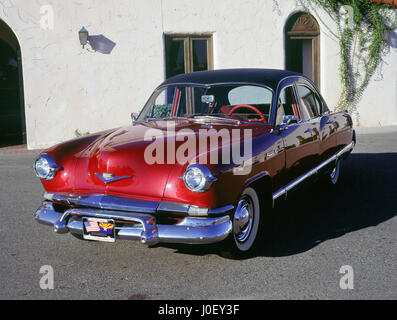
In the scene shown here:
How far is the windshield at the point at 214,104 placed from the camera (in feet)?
17.2

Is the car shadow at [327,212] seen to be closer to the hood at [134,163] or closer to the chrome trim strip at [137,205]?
the chrome trim strip at [137,205]

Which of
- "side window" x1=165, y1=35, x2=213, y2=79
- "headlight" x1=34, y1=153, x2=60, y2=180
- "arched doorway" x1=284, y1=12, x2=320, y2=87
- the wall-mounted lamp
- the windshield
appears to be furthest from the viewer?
"arched doorway" x1=284, y1=12, x2=320, y2=87

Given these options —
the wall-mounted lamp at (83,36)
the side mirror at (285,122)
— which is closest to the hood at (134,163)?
the side mirror at (285,122)

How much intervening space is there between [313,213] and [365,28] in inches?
364

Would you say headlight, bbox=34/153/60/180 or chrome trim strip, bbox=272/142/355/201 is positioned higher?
headlight, bbox=34/153/60/180

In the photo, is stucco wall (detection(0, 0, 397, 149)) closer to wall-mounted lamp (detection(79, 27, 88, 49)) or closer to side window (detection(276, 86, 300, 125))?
wall-mounted lamp (detection(79, 27, 88, 49))

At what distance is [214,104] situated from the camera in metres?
5.31

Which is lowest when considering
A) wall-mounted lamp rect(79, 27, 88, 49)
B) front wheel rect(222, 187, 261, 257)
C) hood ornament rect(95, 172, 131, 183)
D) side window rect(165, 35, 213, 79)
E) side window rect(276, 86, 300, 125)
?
front wheel rect(222, 187, 261, 257)

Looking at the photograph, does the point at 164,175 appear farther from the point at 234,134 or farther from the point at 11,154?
the point at 11,154

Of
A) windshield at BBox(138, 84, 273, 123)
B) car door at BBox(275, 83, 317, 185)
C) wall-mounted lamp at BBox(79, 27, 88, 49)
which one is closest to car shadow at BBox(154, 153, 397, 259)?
car door at BBox(275, 83, 317, 185)

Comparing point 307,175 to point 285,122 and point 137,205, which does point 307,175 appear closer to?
point 285,122

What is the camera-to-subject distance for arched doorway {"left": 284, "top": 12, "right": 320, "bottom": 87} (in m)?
13.4

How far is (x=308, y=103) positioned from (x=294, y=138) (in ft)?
3.19
